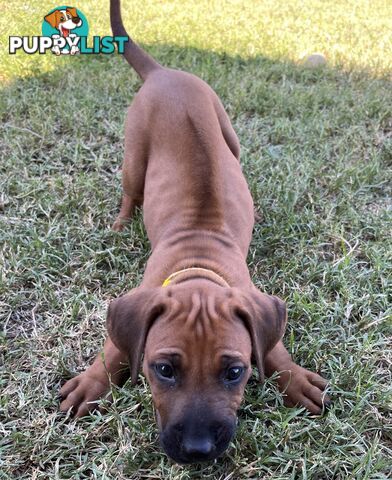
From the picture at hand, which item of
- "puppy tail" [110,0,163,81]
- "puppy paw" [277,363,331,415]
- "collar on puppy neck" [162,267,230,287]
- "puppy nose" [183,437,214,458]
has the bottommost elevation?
"puppy paw" [277,363,331,415]

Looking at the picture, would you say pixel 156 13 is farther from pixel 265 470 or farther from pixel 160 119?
pixel 265 470

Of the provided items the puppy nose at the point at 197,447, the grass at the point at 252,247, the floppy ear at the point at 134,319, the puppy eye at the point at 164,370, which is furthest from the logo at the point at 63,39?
the puppy nose at the point at 197,447

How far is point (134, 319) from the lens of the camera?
9.25 ft

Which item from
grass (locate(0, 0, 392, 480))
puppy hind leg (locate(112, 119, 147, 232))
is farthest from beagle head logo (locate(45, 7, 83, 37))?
puppy hind leg (locate(112, 119, 147, 232))

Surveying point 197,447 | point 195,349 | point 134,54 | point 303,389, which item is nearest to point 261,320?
point 195,349

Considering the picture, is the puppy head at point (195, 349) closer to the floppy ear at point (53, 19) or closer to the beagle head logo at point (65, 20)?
the beagle head logo at point (65, 20)

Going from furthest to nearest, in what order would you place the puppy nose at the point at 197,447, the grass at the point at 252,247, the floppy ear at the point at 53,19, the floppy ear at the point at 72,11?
1. the floppy ear at the point at 72,11
2. the floppy ear at the point at 53,19
3. the grass at the point at 252,247
4. the puppy nose at the point at 197,447

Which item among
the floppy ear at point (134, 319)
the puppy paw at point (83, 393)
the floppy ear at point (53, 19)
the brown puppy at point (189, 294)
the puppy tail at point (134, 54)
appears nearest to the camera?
the brown puppy at point (189, 294)

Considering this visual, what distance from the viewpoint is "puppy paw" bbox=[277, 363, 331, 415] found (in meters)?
3.38

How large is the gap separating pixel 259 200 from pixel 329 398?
214cm

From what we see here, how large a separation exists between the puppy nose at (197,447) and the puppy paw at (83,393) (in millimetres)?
1009

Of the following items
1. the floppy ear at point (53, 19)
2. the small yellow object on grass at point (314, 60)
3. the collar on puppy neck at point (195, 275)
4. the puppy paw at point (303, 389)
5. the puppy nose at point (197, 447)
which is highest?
the collar on puppy neck at point (195, 275)

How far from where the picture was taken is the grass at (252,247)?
3.12 m

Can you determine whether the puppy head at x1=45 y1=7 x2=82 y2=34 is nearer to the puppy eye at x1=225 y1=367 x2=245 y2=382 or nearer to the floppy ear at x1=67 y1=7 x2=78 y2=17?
the floppy ear at x1=67 y1=7 x2=78 y2=17
